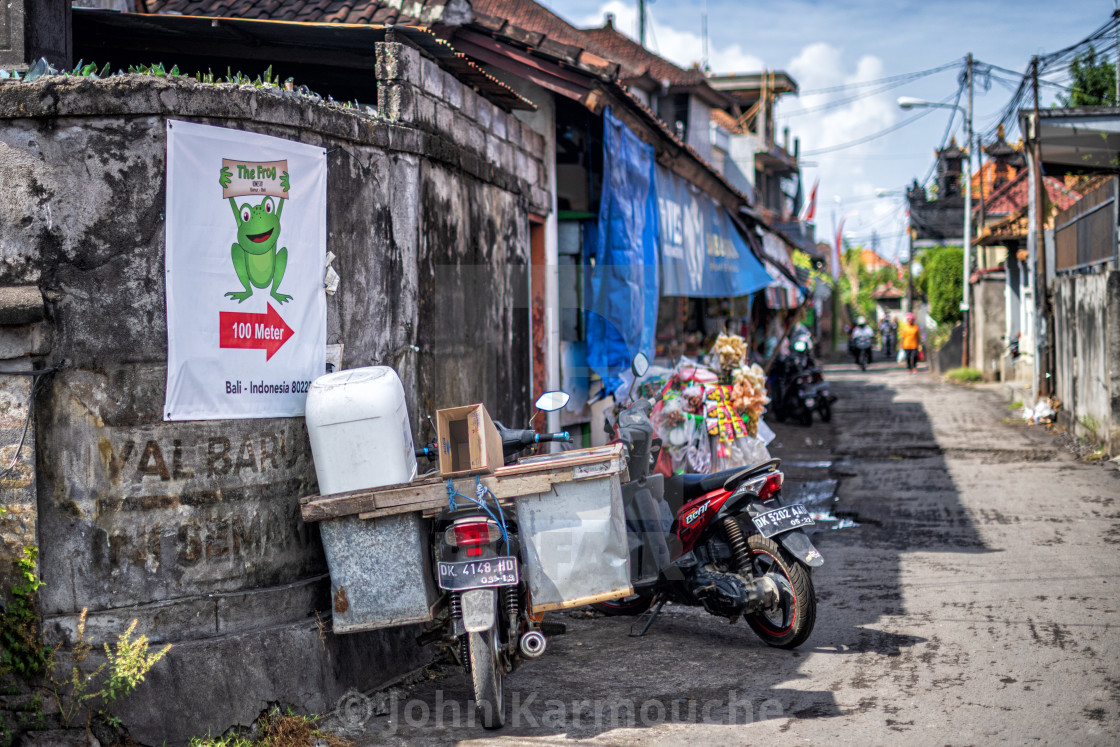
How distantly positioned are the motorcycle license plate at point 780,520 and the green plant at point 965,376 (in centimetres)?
2089

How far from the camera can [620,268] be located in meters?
8.70

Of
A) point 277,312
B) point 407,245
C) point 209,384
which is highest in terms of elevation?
point 407,245

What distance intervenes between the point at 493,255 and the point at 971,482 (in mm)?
6634

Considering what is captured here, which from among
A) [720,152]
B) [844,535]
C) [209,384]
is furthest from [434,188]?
[720,152]

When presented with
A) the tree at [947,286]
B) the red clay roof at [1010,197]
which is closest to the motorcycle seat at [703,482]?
the red clay roof at [1010,197]

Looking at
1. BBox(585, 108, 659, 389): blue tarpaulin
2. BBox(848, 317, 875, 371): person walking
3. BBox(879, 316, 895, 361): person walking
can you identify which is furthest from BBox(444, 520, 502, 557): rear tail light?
BBox(879, 316, 895, 361): person walking

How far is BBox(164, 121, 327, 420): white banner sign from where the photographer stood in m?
4.62

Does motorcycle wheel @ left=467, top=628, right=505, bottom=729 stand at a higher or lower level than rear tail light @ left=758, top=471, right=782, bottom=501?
lower

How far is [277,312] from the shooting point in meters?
4.99

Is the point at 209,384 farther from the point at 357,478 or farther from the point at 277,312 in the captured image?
the point at 357,478

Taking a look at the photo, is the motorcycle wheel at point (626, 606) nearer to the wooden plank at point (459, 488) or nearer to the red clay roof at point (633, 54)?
the wooden plank at point (459, 488)

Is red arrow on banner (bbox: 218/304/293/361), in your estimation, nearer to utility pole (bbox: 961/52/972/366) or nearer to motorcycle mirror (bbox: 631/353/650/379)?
motorcycle mirror (bbox: 631/353/650/379)

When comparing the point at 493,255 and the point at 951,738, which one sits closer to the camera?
the point at 951,738

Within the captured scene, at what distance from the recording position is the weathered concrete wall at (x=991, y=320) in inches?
962
